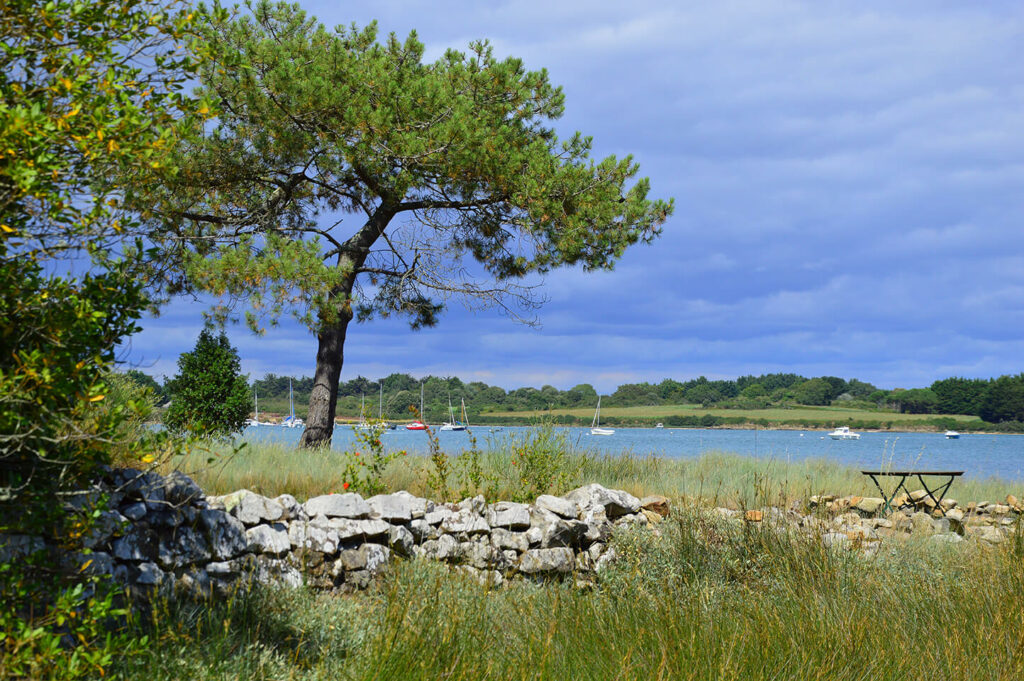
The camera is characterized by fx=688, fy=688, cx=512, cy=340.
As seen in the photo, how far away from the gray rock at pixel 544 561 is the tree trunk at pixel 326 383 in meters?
6.63

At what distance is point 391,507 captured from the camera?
6.37 metres

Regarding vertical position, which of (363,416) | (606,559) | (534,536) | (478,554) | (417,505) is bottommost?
(606,559)

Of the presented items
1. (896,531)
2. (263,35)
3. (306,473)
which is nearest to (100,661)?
(306,473)

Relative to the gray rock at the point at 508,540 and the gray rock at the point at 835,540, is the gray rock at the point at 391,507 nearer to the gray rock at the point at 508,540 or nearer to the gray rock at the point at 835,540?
the gray rock at the point at 508,540

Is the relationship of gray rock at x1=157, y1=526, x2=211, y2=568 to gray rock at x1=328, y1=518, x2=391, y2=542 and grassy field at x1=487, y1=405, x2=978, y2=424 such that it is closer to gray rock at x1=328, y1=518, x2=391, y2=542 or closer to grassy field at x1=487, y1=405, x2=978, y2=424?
gray rock at x1=328, y1=518, x2=391, y2=542

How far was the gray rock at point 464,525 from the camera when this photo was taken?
6551 millimetres

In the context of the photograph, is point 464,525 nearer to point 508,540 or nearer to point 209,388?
point 508,540

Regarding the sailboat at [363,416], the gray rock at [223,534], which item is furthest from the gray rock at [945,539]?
the gray rock at [223,534]

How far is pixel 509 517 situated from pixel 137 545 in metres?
3.26

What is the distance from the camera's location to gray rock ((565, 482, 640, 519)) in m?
7.34

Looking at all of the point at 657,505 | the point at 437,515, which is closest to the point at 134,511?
the point at 437,515

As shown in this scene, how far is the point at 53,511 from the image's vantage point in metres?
3.02

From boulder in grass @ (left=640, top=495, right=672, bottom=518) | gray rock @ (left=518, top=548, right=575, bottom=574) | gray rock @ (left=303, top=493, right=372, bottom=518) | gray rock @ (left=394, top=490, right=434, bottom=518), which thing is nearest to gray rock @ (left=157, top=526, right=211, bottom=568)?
gray rock @ (left=303, top=493, right=372, bottom=518)

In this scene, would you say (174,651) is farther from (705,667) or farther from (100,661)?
(705,667)
